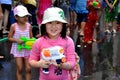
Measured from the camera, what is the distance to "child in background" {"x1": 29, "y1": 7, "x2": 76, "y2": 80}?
372cm

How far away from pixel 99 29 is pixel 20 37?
7851 mm

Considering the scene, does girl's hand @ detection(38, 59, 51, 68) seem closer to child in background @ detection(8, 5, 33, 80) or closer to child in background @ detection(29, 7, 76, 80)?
child in background @ detection(29, 7, 76, 80)

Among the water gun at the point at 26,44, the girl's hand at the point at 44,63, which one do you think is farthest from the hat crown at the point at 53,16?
the water gun at the point at 26,44

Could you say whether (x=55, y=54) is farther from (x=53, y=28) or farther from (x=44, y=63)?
(x=53, y=28)

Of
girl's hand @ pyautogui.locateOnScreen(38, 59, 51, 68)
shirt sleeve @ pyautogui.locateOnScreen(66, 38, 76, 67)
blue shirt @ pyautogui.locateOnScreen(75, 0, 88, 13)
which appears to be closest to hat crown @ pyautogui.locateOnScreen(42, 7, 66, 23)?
shirt sleeve @ pyautogui.locateOnScreen(66, 38, 76, 67)

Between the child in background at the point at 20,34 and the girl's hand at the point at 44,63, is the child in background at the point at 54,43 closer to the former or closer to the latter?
the girl's hand at the point at 44,63

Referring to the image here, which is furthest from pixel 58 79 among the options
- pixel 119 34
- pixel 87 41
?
pixel 119 34

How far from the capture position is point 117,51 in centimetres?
938

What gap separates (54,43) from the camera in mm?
3811

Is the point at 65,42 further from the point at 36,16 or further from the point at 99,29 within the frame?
the point at 99,29

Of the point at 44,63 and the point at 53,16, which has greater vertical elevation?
the point at 53,16

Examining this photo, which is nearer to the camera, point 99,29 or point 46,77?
point 46,77

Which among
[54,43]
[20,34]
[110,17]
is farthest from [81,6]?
[54,43]

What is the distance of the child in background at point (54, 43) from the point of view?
12.2 ft
